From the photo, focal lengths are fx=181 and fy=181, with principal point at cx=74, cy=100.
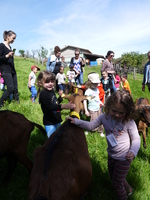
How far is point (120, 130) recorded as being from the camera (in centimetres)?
235

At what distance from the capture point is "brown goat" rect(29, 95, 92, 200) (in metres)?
1.56

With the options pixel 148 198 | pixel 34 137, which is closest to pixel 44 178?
pixel 148 198

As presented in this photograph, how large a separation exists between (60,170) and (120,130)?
1.02 m

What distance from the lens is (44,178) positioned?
1589 millimetres

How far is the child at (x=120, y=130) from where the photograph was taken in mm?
2270

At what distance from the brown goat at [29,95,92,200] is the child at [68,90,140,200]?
1.44ft

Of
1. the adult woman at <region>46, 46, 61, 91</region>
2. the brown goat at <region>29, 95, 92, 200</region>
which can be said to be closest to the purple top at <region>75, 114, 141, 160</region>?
the brown goat at <region>29, 95, 92, 200</region>

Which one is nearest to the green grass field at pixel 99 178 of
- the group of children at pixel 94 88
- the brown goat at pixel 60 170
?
the group of children at pixel 94 88

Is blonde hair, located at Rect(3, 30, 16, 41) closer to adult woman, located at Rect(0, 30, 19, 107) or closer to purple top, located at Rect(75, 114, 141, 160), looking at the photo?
adult woman, located at Rect(0, 30, 19, 107)

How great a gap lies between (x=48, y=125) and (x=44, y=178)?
1.76m

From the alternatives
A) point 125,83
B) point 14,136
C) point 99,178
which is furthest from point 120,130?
point 125,83

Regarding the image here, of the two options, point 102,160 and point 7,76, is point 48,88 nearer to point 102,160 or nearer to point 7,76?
point 102,160

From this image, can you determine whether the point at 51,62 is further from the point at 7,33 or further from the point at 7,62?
the point at 7,33

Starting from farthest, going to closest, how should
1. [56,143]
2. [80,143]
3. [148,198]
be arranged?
[148,198] → [80,143] → [56,143]
